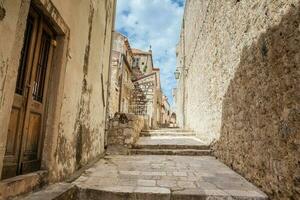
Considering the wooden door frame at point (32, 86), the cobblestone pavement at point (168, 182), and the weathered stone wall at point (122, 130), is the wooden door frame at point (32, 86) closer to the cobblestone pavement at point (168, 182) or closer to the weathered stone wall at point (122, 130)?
the cobblestone pavement at point (168, 182)

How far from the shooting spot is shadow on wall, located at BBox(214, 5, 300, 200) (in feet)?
7.27

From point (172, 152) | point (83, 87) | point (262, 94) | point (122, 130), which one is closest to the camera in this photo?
point (262, 94)

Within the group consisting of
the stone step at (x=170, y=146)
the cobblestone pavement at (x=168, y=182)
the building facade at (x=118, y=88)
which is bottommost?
the cobblestone pavement at (x=168, y=182)

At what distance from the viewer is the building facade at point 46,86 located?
6.03 ft

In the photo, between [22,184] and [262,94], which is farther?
[262,94]

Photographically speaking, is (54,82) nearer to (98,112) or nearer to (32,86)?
(32,86)

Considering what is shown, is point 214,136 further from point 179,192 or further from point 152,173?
point 179,192

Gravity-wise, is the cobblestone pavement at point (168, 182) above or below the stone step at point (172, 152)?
below

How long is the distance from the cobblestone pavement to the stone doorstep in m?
0.59

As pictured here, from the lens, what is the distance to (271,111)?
2670mm

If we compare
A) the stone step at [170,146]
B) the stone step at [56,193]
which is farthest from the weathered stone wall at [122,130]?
the stone step at [56,193]

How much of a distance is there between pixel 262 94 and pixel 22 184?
2931 mm

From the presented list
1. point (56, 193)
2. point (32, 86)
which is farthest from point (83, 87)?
point (56, 193)

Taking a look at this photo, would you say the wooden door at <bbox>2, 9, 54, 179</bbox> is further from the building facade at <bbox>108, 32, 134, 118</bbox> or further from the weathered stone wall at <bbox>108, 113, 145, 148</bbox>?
the building facade at <bbox>108, 32, 134, 118</bbox>
